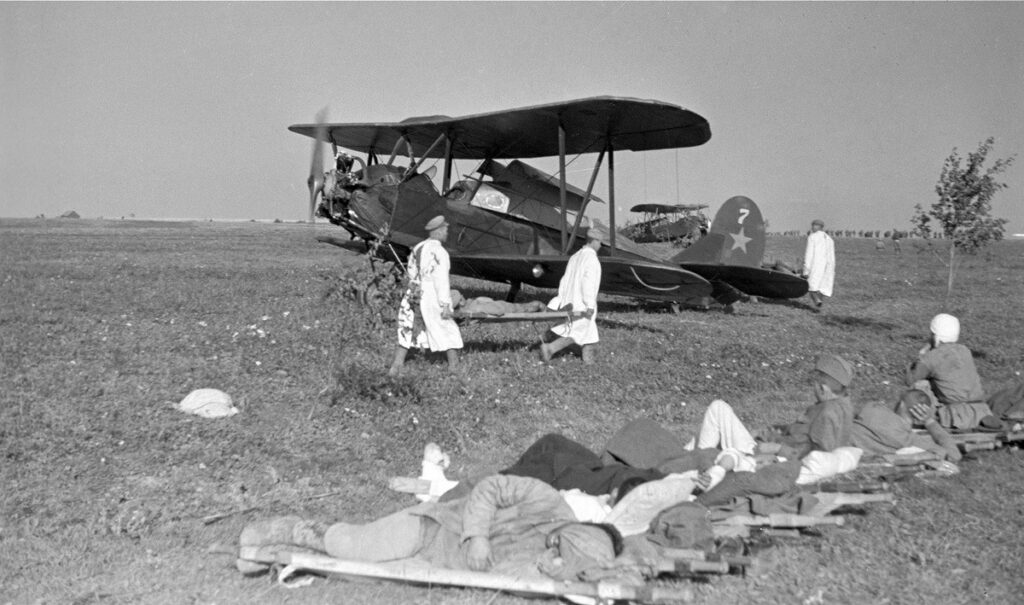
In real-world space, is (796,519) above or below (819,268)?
below

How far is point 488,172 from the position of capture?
49.8ft

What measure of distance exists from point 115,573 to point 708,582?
3.21 metres

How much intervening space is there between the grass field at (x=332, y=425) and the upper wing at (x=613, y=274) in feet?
2.09

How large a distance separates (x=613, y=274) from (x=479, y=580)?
9762mm

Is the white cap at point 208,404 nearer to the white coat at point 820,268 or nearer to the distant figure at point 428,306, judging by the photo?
the distant figure at point 428,306

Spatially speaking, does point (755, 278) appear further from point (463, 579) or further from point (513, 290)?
point (463, 579)

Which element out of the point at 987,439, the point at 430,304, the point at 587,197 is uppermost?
the point at 587,197

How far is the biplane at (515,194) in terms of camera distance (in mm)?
13383

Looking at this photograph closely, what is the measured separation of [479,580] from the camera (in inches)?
160

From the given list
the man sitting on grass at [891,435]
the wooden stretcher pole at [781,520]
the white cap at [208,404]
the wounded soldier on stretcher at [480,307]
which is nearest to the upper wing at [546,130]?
the wounded soldier on stretcher at [480,307]

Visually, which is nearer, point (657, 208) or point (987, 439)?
point (987, 439)

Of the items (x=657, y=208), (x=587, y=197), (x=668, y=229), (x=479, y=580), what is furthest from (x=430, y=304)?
(x=657, y=208)

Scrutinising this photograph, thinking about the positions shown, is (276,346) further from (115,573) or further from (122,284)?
(122,284)

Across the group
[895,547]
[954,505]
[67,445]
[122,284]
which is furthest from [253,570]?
[122,284]
